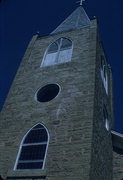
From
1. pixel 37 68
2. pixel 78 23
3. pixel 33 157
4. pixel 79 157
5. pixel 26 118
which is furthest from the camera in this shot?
pixel 78 23

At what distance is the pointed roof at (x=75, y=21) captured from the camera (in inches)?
737

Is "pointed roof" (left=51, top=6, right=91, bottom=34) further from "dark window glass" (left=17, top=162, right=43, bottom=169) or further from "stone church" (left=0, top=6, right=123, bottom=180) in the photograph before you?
"dark window glass" (left=17, top=162, right=43, bottom=169)

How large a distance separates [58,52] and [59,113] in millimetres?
5560

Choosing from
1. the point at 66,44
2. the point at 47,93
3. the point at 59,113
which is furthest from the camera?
the point at 66,44

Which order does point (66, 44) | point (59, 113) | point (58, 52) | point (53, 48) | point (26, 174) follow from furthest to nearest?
point (53, 48) → point (66, 44) → point (58, 52) → point (59, 113) → point (26, 174)

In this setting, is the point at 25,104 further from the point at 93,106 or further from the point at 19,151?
the point at 93,106

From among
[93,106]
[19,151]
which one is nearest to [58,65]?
[93,106]

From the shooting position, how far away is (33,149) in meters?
10.2

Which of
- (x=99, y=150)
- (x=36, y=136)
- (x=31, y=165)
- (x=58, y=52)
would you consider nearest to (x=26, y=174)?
(x=31, y=165)

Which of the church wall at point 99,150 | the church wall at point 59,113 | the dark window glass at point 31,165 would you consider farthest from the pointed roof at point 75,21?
the dark window glass at point 31,165

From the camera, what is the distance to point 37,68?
Result: 14414mm

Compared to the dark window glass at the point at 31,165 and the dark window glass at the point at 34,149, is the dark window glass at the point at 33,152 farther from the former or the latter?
the dark window glass at the point at 31,165

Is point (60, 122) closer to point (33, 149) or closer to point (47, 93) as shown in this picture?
point (33, 149)

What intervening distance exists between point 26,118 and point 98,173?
3902 millimetres
